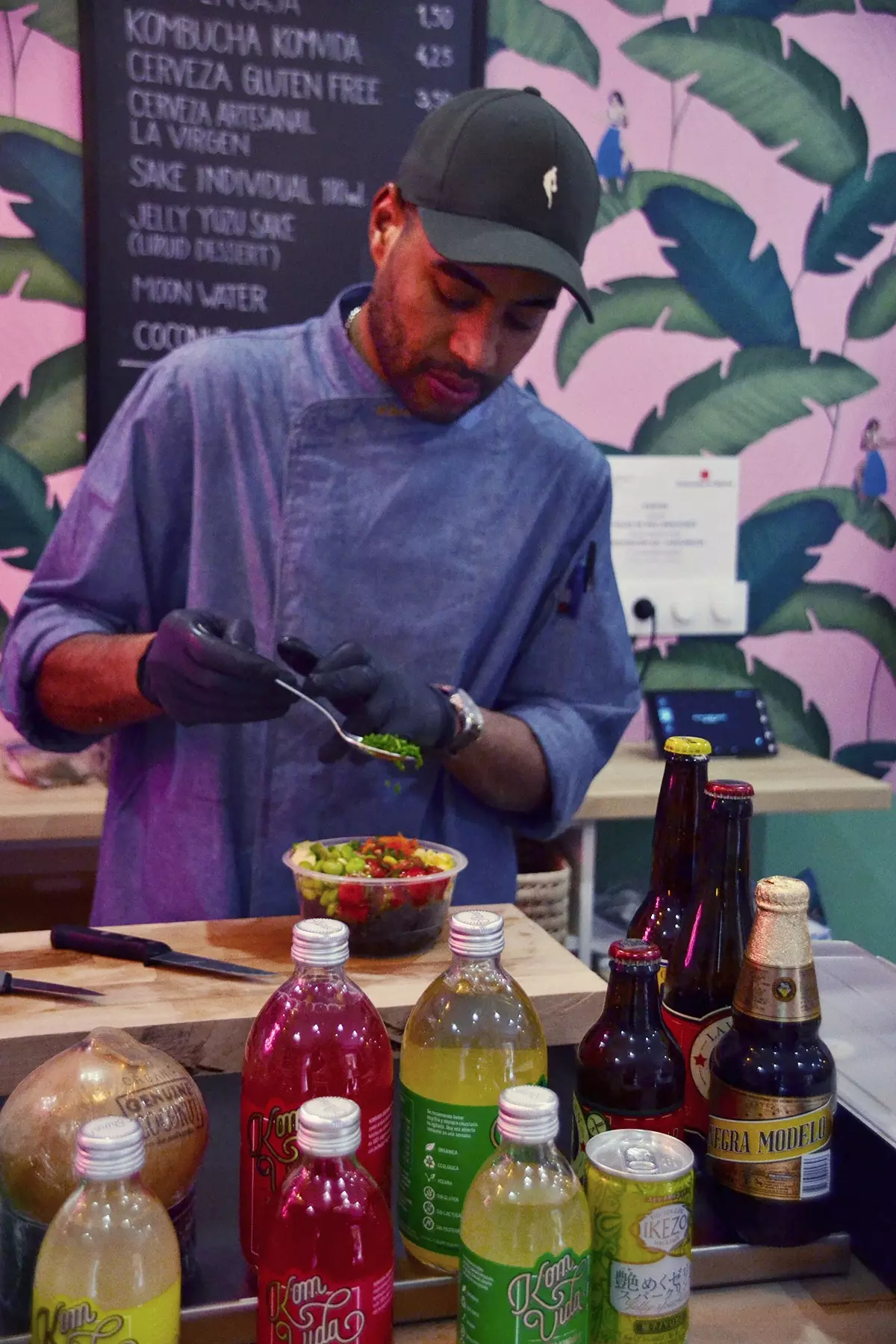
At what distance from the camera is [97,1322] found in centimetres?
60

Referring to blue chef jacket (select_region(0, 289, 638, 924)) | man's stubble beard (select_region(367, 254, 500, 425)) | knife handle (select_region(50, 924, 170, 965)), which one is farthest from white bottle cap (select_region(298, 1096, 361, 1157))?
man's stubble beard (select_region(367, 254, 500, 425))

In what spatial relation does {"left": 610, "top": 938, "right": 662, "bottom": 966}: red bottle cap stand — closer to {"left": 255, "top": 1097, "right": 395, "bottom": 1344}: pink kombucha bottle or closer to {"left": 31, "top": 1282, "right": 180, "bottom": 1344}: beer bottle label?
{"left": 255, "top": 1097, "right": 395, "bottom": 1344}: pink kombucha bottle

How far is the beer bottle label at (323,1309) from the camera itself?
620 millimetres

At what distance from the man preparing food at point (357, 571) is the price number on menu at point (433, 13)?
143cm

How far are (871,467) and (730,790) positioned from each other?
2.46 metres

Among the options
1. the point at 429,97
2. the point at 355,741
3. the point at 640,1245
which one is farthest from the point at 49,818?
the point at 429,97

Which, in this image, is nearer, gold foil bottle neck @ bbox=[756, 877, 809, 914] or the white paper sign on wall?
gold foil bottle neck @ bbox=[756, 877, 809, 914]

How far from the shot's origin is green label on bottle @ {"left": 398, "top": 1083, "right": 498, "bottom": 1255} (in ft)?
2.48

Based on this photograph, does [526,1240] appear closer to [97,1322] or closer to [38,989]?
[97,1322]

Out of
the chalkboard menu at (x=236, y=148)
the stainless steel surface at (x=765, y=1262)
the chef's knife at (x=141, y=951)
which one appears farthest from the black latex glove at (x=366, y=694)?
the chalkboard menu at (x=236, y=148)

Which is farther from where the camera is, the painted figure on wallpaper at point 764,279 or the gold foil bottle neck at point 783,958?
the painted figure on wallpaper at point 764,279

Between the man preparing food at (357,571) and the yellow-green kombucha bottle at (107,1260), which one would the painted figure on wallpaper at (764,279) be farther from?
the yellow-green kombucha bottle at (107,1260)

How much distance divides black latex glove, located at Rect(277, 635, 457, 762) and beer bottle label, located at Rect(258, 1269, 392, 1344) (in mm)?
728

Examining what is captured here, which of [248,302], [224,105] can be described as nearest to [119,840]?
[248,302]
